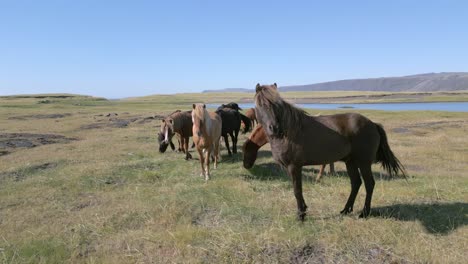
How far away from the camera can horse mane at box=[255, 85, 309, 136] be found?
5.98m

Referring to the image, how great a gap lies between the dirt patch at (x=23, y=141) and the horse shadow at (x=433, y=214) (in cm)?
1894

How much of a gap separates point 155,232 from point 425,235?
4.46 m

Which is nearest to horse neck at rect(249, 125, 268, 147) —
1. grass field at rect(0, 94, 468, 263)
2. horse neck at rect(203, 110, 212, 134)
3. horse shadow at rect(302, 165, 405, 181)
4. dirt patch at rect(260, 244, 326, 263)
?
grass field at rect(0, 94, 468, 263)

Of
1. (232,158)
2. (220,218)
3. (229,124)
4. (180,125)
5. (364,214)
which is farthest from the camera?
(229,124)

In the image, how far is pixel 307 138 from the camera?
6.12 m

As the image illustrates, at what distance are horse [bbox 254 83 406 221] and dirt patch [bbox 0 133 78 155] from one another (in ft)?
57.7

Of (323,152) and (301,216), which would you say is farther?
(301,216)

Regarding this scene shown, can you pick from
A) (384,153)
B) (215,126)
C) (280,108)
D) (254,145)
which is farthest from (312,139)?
(215,126)

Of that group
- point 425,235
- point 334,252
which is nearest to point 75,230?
point 334,252

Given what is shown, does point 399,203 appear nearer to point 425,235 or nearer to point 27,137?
point 425,235

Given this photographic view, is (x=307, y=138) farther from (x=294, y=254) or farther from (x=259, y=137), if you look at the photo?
(x=259, y=137)

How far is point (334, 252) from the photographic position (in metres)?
5.13

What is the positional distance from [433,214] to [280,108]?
3492 mm

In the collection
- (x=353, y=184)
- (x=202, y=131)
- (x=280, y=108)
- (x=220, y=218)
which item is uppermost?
(x=280, y=108)
